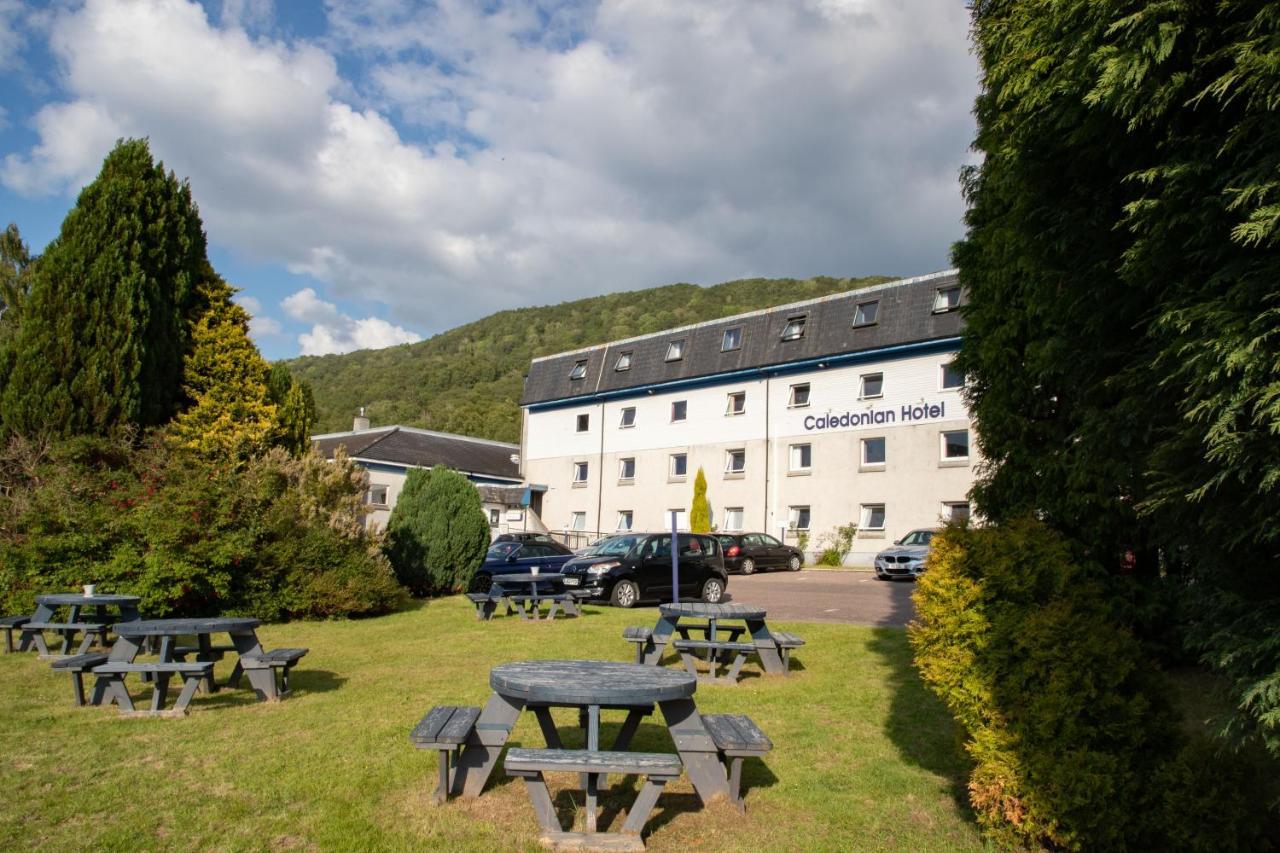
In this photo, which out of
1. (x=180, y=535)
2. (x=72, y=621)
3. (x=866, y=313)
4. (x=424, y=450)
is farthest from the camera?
(x=424, y=450)

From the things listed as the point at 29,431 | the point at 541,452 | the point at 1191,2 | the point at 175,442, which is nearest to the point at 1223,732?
the point at 1191,2

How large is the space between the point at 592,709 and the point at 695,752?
73 centimetres

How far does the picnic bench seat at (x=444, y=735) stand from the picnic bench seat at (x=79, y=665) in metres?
4.01

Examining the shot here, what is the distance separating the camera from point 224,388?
15703 mm

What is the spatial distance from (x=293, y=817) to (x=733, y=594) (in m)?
15.0

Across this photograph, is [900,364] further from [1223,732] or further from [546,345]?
[546,345]

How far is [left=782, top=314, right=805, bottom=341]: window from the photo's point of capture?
32.4 meters

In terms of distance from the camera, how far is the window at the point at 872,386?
30031 mm

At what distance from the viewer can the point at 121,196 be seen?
15078mm

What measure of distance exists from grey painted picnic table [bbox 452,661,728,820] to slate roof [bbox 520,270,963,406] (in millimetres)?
22513

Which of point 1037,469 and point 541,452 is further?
point 541,452

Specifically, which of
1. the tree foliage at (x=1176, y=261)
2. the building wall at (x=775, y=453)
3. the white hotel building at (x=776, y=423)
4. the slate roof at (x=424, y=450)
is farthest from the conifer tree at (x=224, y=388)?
the slate roof at (x=424, y=450)

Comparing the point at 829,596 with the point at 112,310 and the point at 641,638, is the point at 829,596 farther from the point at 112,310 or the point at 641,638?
the point at 112,310

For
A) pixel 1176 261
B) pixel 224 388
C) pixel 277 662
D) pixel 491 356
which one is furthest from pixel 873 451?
pixel 491 356
